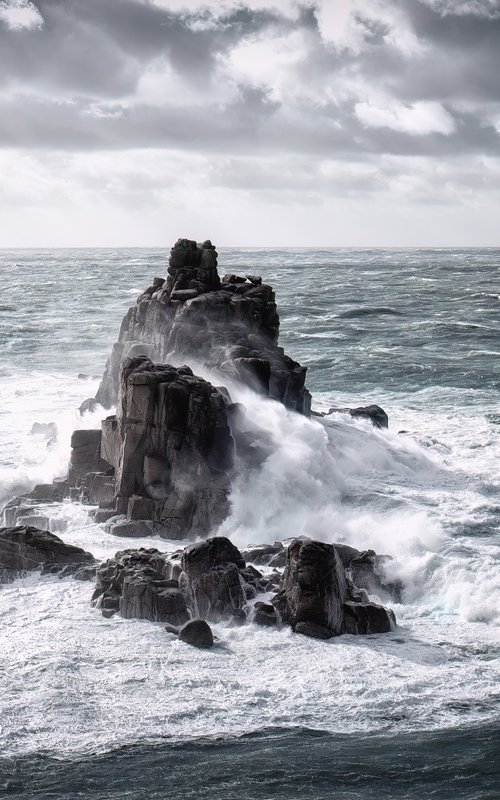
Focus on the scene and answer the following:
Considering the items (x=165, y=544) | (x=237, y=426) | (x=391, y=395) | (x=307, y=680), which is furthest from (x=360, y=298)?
(x=307, y=680)

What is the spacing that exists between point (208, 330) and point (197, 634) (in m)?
24.3

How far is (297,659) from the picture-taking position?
29.5 metres

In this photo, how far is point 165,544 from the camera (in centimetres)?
3894

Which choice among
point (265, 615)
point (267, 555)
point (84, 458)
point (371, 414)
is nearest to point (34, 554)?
point (267, 555)

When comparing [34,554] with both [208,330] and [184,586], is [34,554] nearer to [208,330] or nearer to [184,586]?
[184,586]

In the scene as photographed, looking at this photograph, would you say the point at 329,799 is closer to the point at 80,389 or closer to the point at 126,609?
the point at 126,609

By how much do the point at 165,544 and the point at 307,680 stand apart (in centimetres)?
1194

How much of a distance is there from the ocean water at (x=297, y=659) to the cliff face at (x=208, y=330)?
2.09m

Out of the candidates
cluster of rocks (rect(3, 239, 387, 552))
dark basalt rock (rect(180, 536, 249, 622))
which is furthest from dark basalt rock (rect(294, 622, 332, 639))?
cluster of rocks (rect(3, 239, 387, 552))

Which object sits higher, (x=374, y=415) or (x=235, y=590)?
(x=374, y=415)

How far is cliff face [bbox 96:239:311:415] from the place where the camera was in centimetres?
5116

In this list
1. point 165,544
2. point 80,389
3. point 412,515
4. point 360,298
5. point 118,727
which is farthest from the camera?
point 360,298

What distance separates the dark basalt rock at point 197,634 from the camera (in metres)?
30.4

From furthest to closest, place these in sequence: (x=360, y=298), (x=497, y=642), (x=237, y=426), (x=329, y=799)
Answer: (x=360, y=298), (x=237, y=426), (x=497, y=642), (x=329, y=799)
